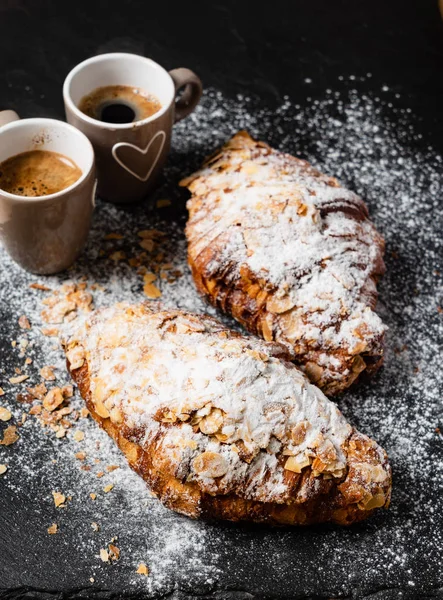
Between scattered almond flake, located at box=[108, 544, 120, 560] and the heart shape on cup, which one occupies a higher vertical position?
the heart shape on cup

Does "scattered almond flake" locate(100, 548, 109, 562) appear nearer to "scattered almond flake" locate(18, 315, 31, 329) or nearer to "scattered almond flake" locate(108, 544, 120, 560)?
"scattered almond flake" locate(108, 544, 120, 560)

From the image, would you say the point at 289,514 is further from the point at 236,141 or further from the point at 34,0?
the point at 34,0

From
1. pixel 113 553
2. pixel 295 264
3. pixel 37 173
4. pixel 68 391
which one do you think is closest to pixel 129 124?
pixel 37 173

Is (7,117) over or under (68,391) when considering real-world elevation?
over

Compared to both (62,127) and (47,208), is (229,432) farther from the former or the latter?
(62,127)

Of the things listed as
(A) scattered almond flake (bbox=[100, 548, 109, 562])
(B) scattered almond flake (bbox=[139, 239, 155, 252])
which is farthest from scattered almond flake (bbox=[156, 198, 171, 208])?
(A) scattered almond flake (bbox=[100, 548, 109, 562])

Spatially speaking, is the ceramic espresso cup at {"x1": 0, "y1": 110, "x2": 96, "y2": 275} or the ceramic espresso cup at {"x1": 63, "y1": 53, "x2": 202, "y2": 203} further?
the ceramic espresso cup at {"x1": 63, "y1": 53, "x2": 202, "y2": 203}
